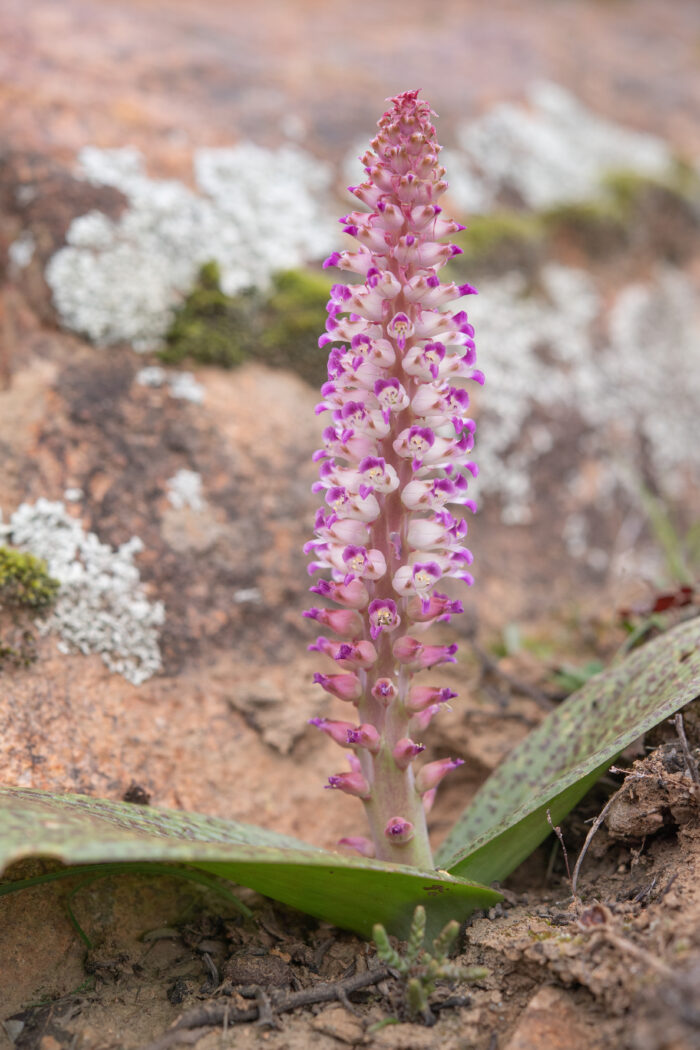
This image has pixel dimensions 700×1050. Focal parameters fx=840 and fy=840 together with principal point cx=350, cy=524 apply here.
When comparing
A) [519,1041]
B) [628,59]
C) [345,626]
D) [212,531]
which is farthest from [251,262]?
[628,59]

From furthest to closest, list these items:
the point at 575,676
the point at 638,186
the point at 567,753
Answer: the point at 638,186 < the point at 575,676 < the point at 567,753

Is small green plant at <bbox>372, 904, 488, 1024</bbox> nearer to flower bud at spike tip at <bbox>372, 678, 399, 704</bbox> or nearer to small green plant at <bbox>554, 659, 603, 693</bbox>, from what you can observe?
flower bud at spike tip at <bbox>372, 678, 399, 704</bbox>

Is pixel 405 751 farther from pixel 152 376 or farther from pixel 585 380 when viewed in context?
pixel 585 380

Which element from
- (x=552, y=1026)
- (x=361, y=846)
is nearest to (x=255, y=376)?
(x=361, y=846)

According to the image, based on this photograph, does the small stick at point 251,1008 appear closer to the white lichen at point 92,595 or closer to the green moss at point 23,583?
the white lichen at point 92,595

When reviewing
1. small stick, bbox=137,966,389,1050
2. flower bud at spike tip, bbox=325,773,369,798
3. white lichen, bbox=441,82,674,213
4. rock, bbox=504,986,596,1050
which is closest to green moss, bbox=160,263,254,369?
white lichen, bbox=441,82,674,213

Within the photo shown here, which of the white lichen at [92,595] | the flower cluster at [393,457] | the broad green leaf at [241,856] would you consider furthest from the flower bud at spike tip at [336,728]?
the white lichen at [92,595]

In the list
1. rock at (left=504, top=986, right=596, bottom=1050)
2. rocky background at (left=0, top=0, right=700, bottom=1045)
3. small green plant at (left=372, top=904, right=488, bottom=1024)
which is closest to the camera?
rock at (left=504, top=986, right=596, bottom=1050)

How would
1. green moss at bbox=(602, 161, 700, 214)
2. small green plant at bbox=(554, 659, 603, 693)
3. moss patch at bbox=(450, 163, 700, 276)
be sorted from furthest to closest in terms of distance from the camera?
green moss at bbox=(602, 161, 700, 214)
moss patch at bbox=(450, 163, 700, 276)
small green plant at bbox=(554, 659, 603, 693)
